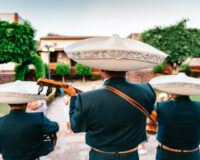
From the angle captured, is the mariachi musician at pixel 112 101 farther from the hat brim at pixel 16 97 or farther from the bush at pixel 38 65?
the bush at pixel 38 65

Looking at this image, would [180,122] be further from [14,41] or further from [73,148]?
[14,41]

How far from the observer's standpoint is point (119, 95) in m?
1.49

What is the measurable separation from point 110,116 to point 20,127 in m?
1.17

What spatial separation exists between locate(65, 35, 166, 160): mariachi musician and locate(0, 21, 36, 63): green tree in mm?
11172

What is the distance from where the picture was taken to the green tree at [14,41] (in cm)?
1046

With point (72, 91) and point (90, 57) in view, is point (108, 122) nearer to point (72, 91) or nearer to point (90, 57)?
point (72, 91)

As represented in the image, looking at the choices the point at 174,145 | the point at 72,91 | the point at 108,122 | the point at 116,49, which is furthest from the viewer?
the point at 174,145

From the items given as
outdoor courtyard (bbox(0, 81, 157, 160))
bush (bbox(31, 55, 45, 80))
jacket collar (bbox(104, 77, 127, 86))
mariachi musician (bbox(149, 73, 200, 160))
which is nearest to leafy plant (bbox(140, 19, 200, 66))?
bush (bbox(31, 55, 45, 80))

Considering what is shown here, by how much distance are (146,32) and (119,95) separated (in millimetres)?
15112

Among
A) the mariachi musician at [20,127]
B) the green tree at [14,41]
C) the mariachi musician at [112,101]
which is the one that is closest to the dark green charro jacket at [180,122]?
the mariachi musician at [112,101]

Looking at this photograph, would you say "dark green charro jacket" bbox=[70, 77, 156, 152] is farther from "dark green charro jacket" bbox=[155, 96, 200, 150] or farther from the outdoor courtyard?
the outdoor courtyard

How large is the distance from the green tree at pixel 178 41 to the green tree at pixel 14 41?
36.7ft

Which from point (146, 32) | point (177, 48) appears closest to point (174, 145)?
point (177, 48)

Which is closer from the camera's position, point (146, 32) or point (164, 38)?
point (164, 38)
